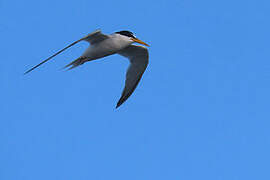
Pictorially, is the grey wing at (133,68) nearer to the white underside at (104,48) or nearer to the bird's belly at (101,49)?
the white underside at (104,48)

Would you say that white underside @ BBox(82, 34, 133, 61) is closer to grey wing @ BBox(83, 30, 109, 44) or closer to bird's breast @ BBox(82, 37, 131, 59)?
bird's breast @ BBox(82, 37, 131, 59)

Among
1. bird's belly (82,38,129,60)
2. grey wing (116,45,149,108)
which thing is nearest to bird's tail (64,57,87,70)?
bird's belly (82,38,129,60)

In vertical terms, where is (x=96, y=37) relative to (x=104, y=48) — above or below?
above

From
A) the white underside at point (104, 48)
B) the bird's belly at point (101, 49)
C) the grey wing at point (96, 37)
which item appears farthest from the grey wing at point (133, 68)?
the grey wing at point (96, 37)

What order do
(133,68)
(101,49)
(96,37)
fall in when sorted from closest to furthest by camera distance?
(96,37) → (101,49) → (133,68)

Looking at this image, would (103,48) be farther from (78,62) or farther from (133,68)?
(133,68)

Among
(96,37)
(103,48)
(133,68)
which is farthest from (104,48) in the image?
(133,68)

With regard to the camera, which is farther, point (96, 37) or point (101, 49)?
point (101, 49)

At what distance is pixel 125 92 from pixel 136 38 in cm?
242

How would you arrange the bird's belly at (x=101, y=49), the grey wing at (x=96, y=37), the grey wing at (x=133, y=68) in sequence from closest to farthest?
the grey wing at (x=96, y=37) → the bird's belly at (x=101, y=49) → the grey wing at (x=133, y=68)

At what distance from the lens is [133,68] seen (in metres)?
13.8

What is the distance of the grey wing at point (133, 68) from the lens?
44.9ft

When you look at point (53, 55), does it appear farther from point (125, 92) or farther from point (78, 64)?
point (125, 92)

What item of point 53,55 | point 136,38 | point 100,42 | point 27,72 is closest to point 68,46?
point 53,55
